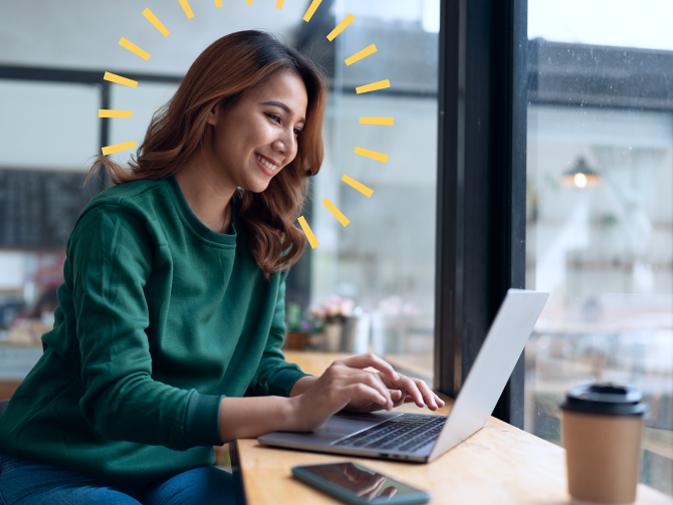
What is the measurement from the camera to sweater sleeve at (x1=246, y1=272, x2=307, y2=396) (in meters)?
1.61

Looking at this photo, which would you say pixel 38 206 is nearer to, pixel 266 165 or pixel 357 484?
pixel 266 165

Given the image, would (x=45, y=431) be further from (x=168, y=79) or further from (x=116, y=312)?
(x=168, y=79)

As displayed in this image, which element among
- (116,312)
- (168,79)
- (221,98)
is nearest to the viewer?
(116,312)

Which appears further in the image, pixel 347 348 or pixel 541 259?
pixel 347 348

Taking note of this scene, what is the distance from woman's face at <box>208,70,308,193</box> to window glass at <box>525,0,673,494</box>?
54 centimetres

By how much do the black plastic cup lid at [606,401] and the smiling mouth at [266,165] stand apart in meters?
0.85

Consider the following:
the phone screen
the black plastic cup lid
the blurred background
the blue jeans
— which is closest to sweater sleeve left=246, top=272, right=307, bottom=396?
the blue jeans

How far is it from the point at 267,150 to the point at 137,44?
3259mm

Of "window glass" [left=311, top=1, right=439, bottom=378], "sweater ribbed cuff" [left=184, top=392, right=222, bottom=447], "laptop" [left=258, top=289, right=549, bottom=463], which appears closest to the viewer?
"laptop" [left=258, top=289, right=549, bottom=463]

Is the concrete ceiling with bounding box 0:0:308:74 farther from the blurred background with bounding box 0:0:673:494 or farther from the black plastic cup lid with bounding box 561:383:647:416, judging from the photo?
the black plastic cup lid with bounding box 561:383:647:416

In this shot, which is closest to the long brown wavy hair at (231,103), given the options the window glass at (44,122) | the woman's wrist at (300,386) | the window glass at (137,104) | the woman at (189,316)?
the woman at (189,316)

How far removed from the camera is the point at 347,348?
11.1 feet

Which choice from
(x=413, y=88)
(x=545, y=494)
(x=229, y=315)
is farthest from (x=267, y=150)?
(x=413, y=88)

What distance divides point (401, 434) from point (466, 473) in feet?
0.68
